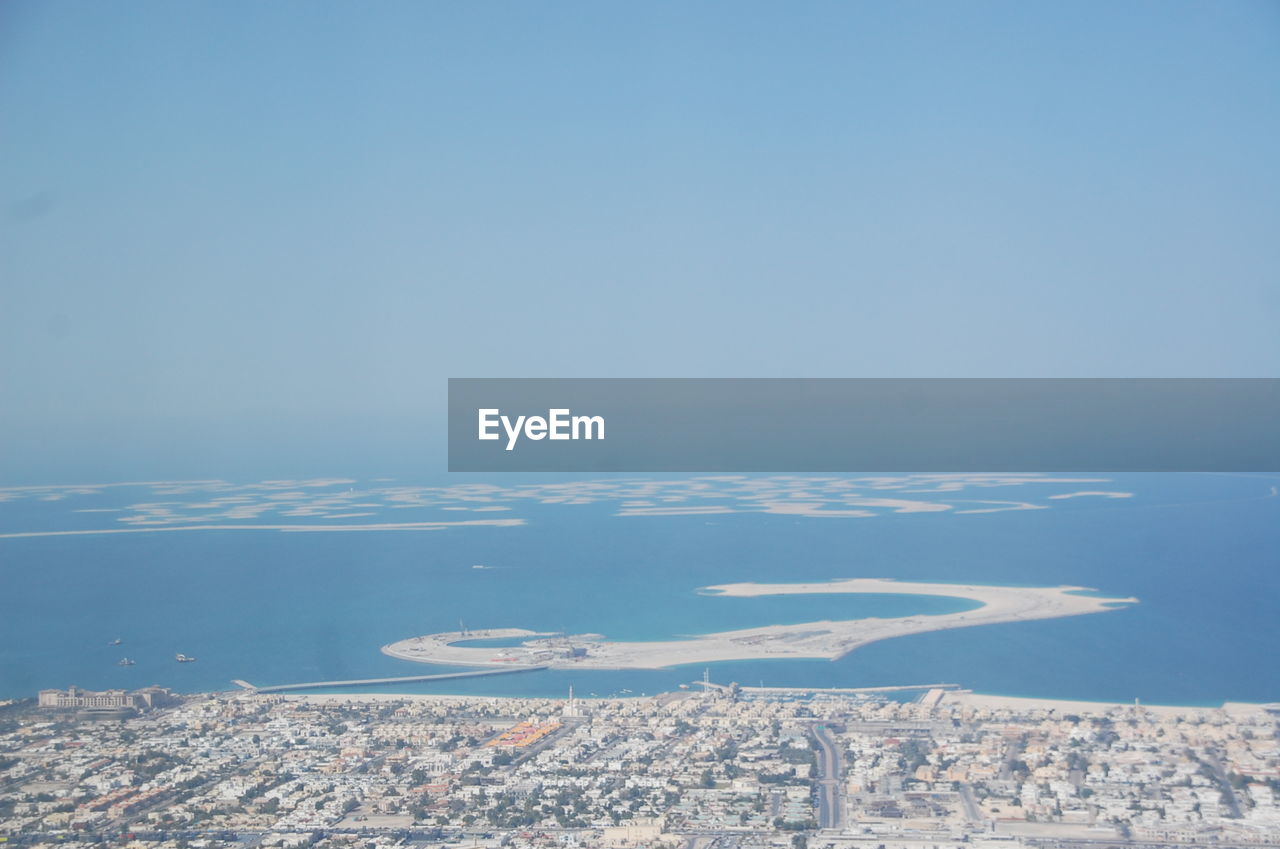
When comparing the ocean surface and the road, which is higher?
the ocean surface

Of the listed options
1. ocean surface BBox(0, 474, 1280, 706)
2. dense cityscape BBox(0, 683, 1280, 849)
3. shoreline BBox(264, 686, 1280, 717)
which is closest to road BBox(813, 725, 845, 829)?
dense cityscape BBox(0, 683, 1280, 849)

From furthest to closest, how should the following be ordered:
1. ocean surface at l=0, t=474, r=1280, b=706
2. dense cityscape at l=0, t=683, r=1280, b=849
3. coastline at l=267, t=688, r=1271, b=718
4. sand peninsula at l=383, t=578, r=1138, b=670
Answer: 1. sand peninsula at l=383, t=578, r=1138, b=670
2. ocean surface at l=0, t=474, r=1280, b=706
3. coastline at l=267, t=688, r=1271, b=718
4. dense cityscape at l=0, t=683, r=1280, b=849

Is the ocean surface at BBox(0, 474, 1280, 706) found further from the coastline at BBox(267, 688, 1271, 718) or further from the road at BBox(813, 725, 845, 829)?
the road at BBox(813, 725, 845, 829)

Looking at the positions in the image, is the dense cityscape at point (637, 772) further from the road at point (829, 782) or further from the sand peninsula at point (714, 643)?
the sand peninsula at point (714, 643)

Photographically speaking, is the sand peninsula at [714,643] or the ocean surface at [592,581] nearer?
the ocean surface at [592,581]

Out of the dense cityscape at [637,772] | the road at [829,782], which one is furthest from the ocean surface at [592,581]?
the road at [829,782]

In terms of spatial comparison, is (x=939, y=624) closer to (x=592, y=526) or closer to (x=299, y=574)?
(x=592, y=526)
